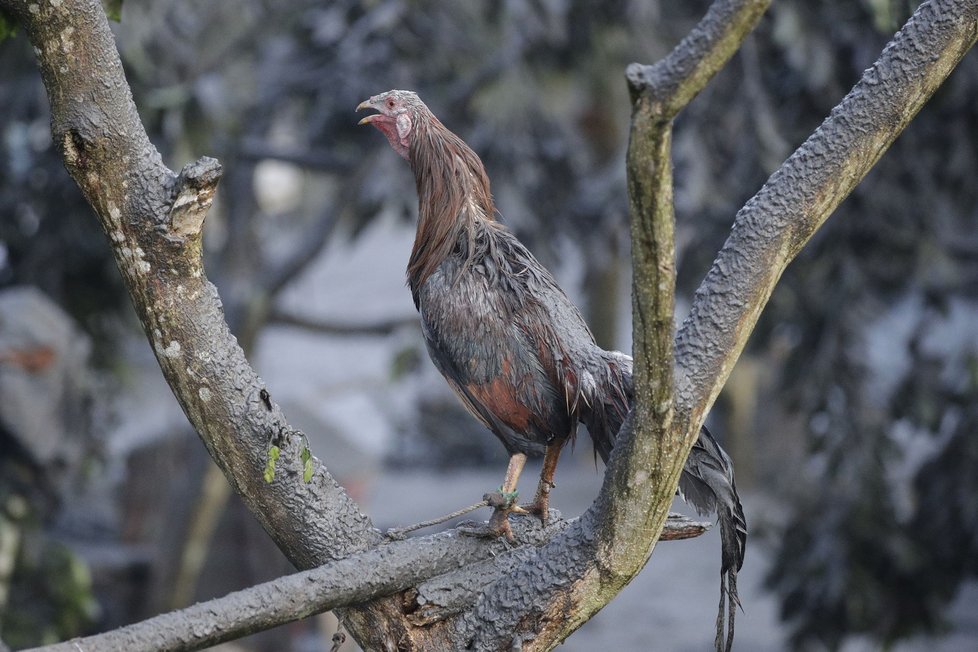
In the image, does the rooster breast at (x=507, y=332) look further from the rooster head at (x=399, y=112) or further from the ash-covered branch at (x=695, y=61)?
the ash-covered branch at (x=695, y=61)

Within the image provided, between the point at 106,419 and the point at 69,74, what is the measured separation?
5.56 meters

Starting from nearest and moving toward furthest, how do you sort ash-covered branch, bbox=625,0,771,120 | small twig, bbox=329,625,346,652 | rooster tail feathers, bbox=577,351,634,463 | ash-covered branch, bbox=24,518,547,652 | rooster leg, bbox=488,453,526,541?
ash-covered branch, bbox=625,0,771,120 → ash-covered branch, bbox=24,518,547,652 → small twig, bbox=329,625,346,652 → rooster leg, bbox=488,453,526,541 → rooster tail feathers, bbox=577,351,634,463

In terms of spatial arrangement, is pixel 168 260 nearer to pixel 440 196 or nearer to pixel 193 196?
pixel 193 196

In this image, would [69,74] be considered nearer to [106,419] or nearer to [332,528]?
[332,528]

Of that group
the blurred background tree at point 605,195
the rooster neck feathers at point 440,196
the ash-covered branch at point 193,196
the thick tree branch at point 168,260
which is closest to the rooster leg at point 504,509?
the thick tree branch at point 168,260

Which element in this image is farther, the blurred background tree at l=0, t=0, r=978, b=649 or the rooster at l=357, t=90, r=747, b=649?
the blurred background tree at l=0, t=0, r=978, b=649

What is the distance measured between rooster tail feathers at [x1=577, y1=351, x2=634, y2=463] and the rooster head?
76 cm

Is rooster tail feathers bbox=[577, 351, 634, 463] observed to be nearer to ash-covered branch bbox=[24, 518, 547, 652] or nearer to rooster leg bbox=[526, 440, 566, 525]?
rooster leg bbox=[526, 440, 566, 525]

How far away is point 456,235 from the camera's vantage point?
2908mm

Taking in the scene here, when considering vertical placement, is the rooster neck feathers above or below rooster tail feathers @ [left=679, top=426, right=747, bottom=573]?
above

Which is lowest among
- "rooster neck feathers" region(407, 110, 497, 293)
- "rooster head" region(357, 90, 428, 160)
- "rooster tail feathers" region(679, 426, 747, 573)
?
"rooster tail feathers" region(679, 426, 747, 573)

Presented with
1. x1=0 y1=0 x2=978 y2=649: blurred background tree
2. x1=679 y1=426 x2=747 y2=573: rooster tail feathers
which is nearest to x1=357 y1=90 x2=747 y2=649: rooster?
x1=679 y1=426 x2=747 y2=573: rooster tail feathers

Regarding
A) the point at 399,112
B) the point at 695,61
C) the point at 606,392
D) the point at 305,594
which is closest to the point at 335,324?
the point at 399,112

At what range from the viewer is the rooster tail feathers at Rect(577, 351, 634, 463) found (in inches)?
108
